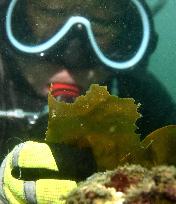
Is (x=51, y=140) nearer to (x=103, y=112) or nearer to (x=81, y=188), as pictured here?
(x=103, y=112)

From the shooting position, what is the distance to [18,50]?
3.62 meters

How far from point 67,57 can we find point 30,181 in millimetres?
1674

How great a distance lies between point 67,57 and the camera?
11.7 ft

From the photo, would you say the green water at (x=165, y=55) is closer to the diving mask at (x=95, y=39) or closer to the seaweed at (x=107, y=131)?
the diving mask at (x=95, y=39)

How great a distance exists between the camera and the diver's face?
3.54 meters

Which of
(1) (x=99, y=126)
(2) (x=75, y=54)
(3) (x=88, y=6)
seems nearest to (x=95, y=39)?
(2) (x=75, y=54)

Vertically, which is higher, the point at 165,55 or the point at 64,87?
the point at 165,55

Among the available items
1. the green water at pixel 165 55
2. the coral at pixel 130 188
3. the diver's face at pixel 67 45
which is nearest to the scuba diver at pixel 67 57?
the diver's face at pixel 67 45

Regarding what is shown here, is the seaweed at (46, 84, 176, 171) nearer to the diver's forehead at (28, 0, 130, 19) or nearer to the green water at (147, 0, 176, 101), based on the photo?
the diver's forehead at (28, 0, 130, 19)

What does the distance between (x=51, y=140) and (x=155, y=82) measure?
6.14ft

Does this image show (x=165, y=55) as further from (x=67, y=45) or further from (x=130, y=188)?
(x=130, y=188)

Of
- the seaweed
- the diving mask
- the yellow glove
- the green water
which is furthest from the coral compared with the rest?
the green water

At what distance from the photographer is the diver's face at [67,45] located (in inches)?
139

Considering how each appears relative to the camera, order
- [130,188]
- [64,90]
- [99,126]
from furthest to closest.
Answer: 1. [64,90]
2. [99,126]
3. [130,188]
